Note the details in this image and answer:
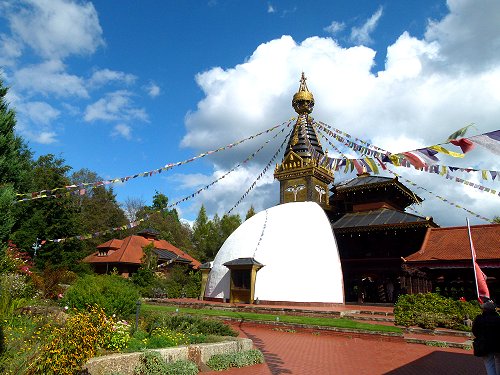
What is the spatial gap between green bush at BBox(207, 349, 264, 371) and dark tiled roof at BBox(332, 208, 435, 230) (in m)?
16.5

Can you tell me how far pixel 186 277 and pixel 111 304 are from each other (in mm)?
22510

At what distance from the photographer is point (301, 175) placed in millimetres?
32094

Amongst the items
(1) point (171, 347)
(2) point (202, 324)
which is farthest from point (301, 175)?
(1) point (171, 347)

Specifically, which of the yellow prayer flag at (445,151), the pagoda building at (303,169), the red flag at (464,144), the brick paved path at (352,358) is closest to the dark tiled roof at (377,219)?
the pagoda building at (303,169)

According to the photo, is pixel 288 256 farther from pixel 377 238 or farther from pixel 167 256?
pixel 167 256

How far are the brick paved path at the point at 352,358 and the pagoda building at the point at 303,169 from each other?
1813 centimetres

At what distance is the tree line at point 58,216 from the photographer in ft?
41.6

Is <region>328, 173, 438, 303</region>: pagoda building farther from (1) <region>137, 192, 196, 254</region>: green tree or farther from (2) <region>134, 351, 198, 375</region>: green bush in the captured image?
(1) <region>137, 192, 196, 254</region>: green tree

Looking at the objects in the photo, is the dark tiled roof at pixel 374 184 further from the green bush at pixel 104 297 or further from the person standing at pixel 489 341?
the person standing at pixel 489 341

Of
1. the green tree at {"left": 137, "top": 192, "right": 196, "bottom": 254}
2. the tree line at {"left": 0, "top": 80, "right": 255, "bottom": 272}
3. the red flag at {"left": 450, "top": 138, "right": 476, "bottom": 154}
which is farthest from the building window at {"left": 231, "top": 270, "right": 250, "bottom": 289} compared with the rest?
the green tree at {"left": 137, "top": 192, "right": 196, "bottom": 254}

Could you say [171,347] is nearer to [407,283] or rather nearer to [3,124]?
[3,124]

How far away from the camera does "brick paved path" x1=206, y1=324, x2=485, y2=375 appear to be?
870cm

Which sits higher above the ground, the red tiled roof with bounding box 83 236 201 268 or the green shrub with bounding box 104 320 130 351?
the red tiled roof with bounding box 83 236 201 268

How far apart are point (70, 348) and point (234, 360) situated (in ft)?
13.0
